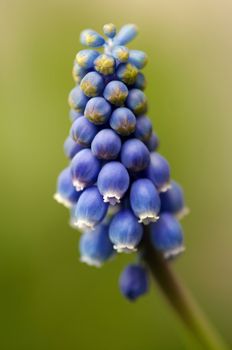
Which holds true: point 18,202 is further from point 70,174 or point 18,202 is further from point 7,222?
point 70,174

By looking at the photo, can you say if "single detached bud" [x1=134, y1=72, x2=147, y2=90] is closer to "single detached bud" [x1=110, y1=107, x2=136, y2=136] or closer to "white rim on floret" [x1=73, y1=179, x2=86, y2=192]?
"single detached bud" [x1=110, y1=107, x2=136, y2=136]

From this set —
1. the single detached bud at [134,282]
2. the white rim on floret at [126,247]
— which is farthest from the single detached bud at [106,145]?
the single detached bud at [134,282]

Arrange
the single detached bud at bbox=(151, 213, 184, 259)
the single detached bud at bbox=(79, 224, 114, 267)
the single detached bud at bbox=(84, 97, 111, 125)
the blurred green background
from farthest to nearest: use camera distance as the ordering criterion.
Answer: the blurred green background < the single detached bud at bbox=(79, 224, 114, 267) < the single detached bud at bbox=(151, 213, 184, 259) < the single detached bud at bbox=(84, 97, 111, 125)

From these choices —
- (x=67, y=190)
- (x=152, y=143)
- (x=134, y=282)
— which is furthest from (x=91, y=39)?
(x=134, y=282)

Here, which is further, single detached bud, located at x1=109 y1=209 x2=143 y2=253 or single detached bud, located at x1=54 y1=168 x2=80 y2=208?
single detached bud, located at x1=54 y1=168 x2=80 y2=208

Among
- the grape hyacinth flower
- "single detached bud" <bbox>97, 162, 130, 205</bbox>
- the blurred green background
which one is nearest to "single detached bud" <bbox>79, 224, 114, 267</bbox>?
the grape hyacinth flower

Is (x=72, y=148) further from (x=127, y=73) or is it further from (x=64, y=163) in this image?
(x=64, y=163)

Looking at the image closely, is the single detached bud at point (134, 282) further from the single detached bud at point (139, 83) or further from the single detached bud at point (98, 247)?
the single detached bud at point (139, 83)
